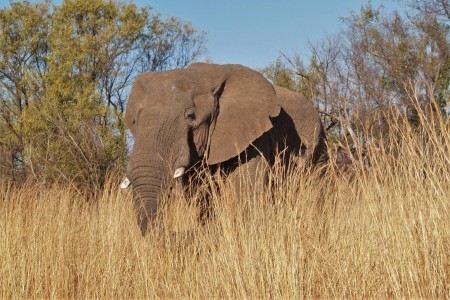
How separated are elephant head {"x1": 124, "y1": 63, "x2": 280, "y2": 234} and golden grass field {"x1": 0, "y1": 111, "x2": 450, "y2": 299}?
47cm

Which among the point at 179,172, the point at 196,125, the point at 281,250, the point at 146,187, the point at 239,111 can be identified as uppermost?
the point at 239,111

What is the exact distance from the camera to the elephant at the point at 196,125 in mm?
6789

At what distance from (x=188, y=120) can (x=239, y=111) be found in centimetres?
72

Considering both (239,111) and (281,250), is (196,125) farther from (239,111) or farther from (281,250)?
(281,250)

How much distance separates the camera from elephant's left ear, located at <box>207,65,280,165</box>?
7.30 metres

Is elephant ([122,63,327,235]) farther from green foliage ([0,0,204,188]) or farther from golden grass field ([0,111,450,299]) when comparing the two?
green foliage ([0,0,204,188])

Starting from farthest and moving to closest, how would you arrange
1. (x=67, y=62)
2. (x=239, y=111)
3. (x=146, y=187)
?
(x=67, y=62)
(x=239, y=111)
(x=146, y=187)

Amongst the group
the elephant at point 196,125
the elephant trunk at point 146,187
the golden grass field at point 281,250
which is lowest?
the golden grass field at point 281,250

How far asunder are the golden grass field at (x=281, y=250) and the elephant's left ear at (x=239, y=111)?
3.49 feet

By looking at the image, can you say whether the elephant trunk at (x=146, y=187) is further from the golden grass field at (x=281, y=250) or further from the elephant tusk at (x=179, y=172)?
the golden grass field at (x=281, y=250)

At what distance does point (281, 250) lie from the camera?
4.57m

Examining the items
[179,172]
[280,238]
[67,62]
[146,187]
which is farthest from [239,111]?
[67,62]

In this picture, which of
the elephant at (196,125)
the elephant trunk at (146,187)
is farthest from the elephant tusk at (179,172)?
the elephant trunk at (146,187)

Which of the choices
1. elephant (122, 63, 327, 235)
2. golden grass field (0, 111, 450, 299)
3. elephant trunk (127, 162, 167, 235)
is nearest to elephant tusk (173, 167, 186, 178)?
elephant (122, 63, 327, 235)
